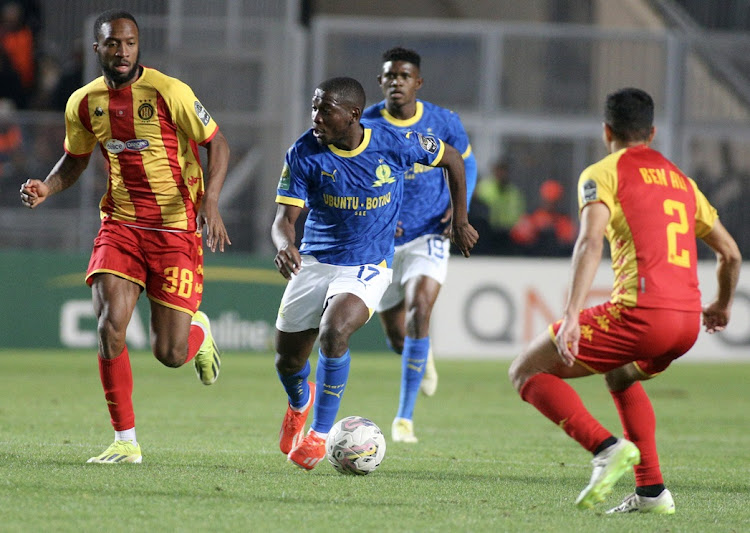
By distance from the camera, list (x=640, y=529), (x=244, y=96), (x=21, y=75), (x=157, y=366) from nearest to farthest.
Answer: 1. (x=640, y=529)
2. (x=157, y=366)
3. (x=244, y=96)
4. (x=21, y=75)

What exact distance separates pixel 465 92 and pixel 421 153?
34.7ft

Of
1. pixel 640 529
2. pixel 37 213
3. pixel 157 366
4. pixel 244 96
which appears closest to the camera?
pixel 640 529

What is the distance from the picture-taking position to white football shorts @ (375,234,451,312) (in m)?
8.42

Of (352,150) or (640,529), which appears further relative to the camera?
(352,150)

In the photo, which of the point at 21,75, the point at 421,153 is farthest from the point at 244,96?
the point at 421,153

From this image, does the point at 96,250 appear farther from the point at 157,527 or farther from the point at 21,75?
the point at 21,75

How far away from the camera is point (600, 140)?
16.7m

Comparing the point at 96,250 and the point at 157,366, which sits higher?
the point at 96,250

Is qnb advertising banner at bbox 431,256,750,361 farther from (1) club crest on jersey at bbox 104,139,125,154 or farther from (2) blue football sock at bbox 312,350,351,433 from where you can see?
(1) club crest on jersey at bbox 104,139,125,154

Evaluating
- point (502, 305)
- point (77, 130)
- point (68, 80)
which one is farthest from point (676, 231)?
point (68, 80)

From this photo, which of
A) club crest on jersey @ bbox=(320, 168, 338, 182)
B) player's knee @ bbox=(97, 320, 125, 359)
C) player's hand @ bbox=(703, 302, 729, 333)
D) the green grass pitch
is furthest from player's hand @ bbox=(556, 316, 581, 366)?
player's knee @ bbox=(97, 320, 125, 359)

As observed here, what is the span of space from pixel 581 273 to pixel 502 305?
10.4 metres

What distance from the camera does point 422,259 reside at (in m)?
8.46

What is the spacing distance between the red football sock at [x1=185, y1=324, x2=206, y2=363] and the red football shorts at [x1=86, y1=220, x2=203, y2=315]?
39cm
